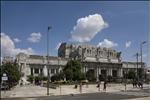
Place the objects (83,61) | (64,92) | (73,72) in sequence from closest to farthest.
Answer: (64,92) < (73,72) < (83,61)

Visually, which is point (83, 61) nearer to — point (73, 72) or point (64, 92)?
point (73, 72)

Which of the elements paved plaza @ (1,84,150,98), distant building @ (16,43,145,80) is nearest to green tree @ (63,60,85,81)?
distant building @ (16,43,145,80)

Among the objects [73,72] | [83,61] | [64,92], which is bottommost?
[64,92]

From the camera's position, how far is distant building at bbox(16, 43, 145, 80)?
158m

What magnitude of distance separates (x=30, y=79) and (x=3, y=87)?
7327cm

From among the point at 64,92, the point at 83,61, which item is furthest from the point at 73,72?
the point at 64,92

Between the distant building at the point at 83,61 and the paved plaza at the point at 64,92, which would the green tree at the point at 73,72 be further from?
the paved plaza at the point at 64,92

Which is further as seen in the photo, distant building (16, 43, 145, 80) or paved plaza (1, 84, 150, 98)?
distant building (16, 43, 145, 80)

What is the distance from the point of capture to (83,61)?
568 ft

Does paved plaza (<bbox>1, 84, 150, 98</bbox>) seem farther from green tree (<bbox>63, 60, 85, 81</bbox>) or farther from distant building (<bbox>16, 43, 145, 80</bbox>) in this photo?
distant building (<bbox>16, 43, 145, 80</bbox>)

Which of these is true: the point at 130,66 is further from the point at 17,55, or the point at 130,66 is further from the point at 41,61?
the point at 17,55

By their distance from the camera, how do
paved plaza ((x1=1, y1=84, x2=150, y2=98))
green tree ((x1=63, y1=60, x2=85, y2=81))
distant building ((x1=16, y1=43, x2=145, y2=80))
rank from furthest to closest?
distant building ((x1=16, y1=43, x2=145, y2=80))
green tree ((x1=63, y1=60, x2=85, y2=81))
paved plaza ((x1=1, y1=84, x2=150, y2=98))

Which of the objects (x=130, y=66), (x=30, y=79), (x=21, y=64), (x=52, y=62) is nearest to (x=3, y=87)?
(x=30, y=79)

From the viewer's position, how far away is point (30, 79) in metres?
144
